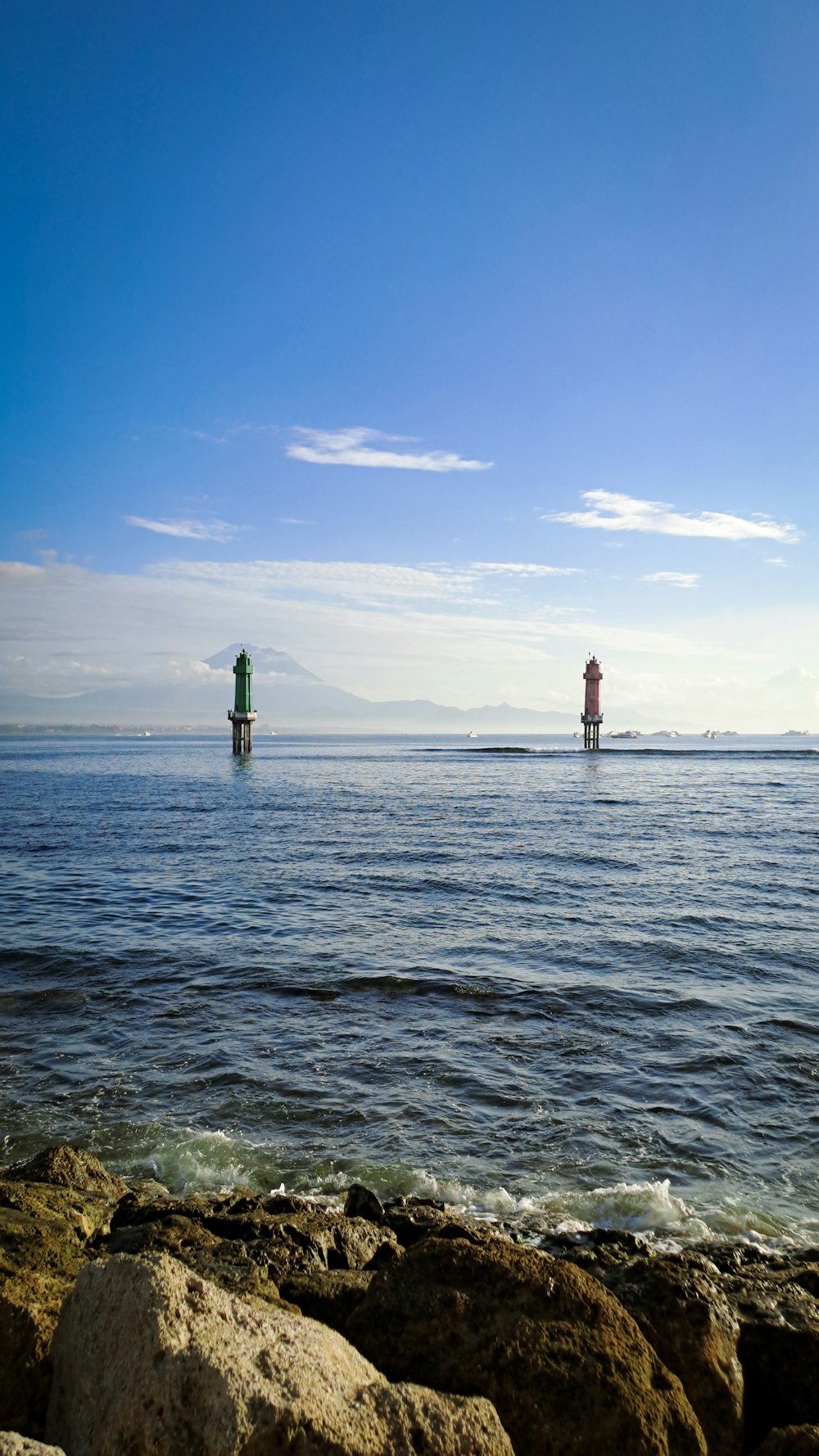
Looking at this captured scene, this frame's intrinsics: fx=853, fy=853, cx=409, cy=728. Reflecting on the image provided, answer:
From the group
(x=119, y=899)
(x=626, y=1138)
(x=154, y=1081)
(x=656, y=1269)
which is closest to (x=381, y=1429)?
(x=656, y=1269)

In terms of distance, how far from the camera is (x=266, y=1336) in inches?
124

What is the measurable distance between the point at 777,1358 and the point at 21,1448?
331 cm

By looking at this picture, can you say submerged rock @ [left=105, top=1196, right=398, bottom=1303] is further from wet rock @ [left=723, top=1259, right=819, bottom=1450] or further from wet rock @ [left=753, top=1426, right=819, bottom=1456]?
wet rock @ [left=753, top=1426, right=819, bottom=1456]

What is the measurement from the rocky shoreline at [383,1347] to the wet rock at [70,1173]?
0.91 metres

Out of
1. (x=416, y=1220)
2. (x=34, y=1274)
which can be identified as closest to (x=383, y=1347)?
(x=34, y=1274)

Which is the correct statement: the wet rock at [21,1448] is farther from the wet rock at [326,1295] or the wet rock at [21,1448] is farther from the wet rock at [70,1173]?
the wet rock at [70,1173]

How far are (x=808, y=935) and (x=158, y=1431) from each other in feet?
46.8

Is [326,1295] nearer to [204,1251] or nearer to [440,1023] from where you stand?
[204,1251]

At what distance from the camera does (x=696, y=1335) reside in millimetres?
3906

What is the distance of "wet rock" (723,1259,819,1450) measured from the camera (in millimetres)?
3848

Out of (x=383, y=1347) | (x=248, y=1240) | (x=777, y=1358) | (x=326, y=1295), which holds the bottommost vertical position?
(x=248, y=1240)

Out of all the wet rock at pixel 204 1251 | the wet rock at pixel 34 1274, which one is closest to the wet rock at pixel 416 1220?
the wet rock at pixel 204 1251

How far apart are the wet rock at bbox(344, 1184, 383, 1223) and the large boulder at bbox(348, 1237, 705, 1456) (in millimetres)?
1927

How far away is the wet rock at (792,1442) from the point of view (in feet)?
10.9
